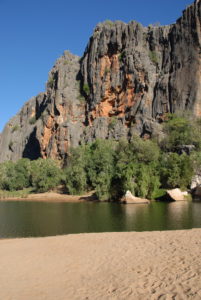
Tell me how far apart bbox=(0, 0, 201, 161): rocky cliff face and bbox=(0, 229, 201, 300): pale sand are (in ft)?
177

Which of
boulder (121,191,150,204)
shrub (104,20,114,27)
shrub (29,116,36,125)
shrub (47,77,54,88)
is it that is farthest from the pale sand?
shrub (29,116,36,125)

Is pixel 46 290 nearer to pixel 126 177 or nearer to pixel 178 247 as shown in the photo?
pixel 178 247

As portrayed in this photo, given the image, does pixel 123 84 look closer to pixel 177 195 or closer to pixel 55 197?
pixel 55 197

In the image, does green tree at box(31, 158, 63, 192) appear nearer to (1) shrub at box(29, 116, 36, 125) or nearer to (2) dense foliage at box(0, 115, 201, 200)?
(2) dense foliage at box(0, 115, 201, 200)

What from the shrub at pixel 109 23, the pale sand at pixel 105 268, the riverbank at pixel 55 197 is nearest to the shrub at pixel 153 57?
the shrub at pixel 109 23

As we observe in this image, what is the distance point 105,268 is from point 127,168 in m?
34.9

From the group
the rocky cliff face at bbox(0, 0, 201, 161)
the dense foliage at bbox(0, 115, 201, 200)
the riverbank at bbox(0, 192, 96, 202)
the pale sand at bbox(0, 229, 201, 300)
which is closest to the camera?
the pale sand at bbox(0, 229, 201, 300)

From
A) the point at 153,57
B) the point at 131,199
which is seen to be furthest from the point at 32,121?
the point at 131,199

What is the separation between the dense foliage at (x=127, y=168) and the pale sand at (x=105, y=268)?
28202 mm

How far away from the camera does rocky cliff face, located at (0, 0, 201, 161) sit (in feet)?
223

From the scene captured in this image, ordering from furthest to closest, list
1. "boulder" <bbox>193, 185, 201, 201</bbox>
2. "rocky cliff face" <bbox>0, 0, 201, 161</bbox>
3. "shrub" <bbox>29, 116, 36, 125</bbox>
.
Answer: "shrub" <bbox>29, 116, 36, 125</bbox>
"rocky cliff face" <bbox>0, 0, 201, 161</bbox>
"boulder" <bbox>193, 185, 201, 201</bbox>

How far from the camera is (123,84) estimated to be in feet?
260

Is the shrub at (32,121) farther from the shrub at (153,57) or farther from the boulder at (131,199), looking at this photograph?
the boulder at (131,199)

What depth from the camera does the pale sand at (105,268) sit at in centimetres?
850
